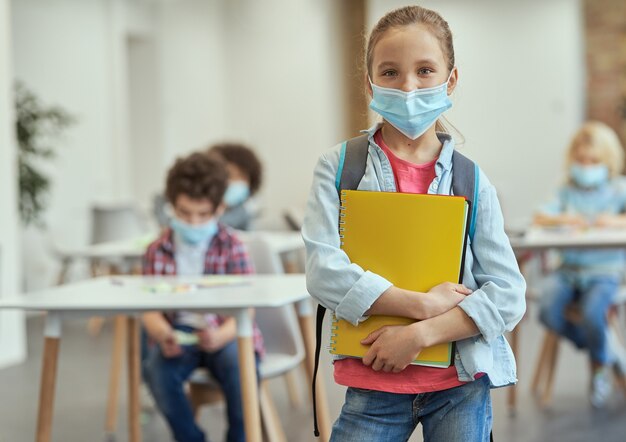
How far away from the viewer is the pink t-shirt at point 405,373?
5.36ft

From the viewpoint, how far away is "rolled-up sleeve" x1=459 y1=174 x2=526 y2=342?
160 cm

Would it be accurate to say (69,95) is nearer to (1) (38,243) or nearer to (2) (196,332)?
(1) (38,243)

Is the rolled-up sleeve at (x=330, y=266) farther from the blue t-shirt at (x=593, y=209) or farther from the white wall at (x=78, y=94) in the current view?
the white wall at (x=78, y=94)

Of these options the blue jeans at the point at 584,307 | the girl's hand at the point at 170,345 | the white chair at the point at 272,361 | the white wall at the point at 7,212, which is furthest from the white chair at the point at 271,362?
the white wall at the point at 7,212

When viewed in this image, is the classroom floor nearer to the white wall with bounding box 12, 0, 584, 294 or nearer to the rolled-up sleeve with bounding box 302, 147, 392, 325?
the rolled-up sleeve with bounding box 302, 147, 392, 325

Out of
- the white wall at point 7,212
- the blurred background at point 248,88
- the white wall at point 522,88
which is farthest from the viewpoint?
the white wall at point 522,88

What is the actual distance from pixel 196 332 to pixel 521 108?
6.39m

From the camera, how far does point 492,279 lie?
1.64m

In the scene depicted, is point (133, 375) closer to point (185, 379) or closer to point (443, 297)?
point (185, 379)

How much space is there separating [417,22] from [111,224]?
18.6ft

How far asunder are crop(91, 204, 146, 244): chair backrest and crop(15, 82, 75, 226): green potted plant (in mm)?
356

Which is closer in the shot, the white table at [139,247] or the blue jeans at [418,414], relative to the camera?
the blue jeans at [418,414]

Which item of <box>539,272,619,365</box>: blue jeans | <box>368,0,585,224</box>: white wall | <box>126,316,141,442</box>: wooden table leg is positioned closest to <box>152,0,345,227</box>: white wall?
<box>368,0,585,224</box>: white wall

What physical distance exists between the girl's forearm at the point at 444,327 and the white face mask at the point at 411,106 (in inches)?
11.6
